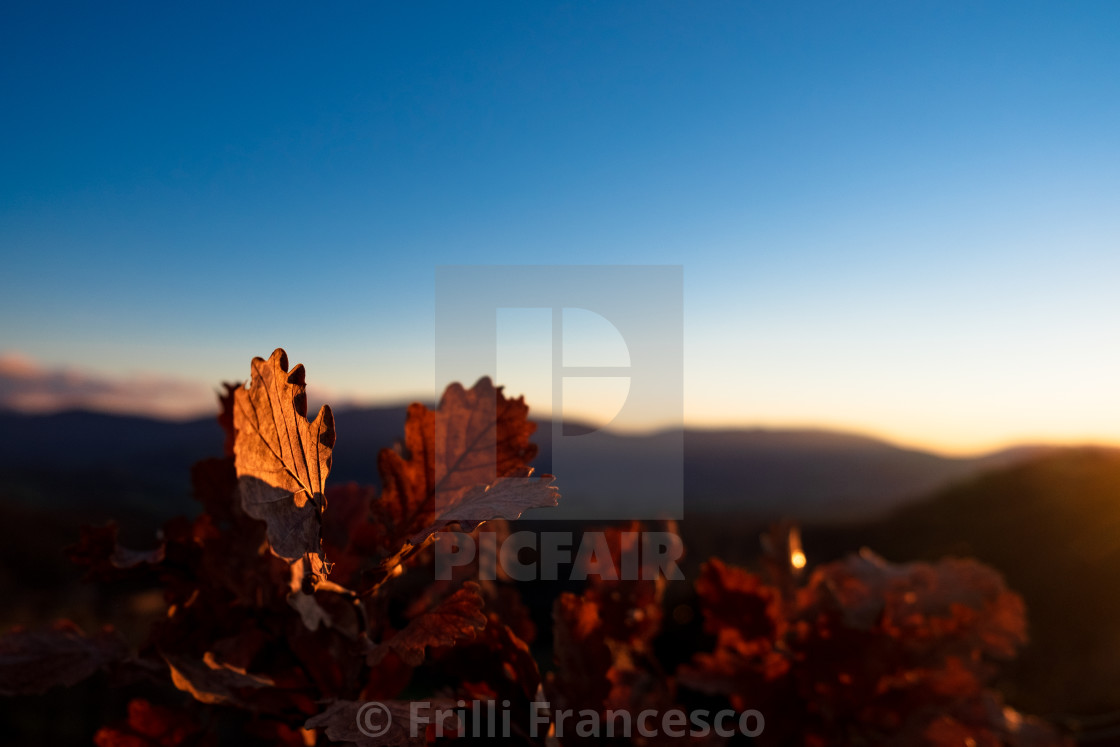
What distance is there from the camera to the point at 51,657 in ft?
2.48

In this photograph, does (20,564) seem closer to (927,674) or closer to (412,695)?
(412,695)

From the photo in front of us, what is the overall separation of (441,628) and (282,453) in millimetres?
237

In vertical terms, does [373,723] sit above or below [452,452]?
below

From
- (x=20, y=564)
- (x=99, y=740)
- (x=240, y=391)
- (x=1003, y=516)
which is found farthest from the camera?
(x=20, y=564)

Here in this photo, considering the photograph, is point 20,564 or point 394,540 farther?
point 20,564

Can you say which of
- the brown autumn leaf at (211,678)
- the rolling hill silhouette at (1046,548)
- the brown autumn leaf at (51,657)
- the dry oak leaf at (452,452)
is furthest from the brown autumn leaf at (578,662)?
the rolling hill silhouette at (1046,548)

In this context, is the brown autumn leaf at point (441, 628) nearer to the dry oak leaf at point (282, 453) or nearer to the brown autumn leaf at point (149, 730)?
the dry oak leaf at point (282, 453)

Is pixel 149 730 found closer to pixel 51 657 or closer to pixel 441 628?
pixel 51 657

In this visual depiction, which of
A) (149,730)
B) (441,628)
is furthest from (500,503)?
(149,730)

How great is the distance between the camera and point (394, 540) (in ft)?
2.42

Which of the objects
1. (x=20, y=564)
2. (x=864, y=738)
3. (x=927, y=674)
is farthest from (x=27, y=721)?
(x=20, y=564)

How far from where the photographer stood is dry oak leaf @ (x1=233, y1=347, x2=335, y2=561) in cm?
51

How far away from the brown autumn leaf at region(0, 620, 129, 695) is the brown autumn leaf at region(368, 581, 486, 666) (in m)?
0.40

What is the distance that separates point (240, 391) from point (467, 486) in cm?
33
